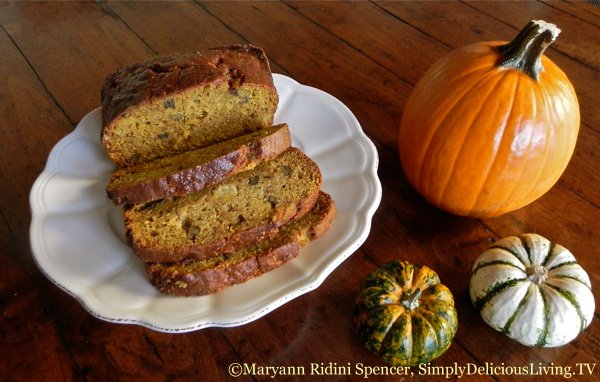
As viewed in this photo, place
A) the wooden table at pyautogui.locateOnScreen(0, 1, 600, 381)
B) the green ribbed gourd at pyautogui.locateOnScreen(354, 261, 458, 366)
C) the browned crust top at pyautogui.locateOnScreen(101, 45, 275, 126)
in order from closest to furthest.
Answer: the green ribbed gourd at pyautogui.locateOnScreen(354, 261, 458, 366)
the wooden table at pyautogui.locateOnScreen(0, 1, 600, 381)
the browned crust top at pyautogui.locateOnScreen(101, 45, 275, 126)

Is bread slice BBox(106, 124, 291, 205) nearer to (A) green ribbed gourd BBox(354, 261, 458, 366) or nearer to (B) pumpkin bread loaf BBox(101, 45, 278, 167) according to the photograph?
(B) pumpkin bread loaf BBox(101, 45, 278, 167)

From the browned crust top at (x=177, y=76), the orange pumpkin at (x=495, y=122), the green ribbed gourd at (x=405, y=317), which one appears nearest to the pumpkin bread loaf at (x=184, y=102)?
the browned crust top at (x=177, y=76)

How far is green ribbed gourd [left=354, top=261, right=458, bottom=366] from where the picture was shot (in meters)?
1.30

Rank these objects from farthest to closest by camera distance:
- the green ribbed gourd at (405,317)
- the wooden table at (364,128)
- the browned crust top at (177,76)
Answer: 1. the browned crust top at (177,76)
2. the wooden table at (364,128)
3. the green ribbed gourd at (405,317)

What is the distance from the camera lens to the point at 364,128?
206cm

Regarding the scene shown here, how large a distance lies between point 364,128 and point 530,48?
754 mm

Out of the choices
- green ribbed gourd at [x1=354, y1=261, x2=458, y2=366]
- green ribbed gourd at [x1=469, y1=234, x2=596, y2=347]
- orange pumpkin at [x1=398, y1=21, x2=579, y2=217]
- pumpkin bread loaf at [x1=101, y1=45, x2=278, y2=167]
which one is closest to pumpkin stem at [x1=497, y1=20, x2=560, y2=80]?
orange pumpkin at [x1=398, y1=21, x2=579, y2=217]

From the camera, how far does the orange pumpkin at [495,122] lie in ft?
4.72

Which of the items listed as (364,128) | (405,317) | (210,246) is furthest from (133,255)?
(364,128)

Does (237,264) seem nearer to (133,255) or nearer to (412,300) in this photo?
(133,255)

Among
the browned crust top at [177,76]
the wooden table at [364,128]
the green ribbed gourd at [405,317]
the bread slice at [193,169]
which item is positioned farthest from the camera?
the browned crust top at [177,76]

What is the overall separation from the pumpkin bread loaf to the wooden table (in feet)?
1.47

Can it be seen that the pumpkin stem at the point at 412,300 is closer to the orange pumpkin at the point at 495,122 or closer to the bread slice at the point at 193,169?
the orange pumpkin at the point at 495,122

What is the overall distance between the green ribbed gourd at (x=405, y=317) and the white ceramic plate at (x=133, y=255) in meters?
0.14
